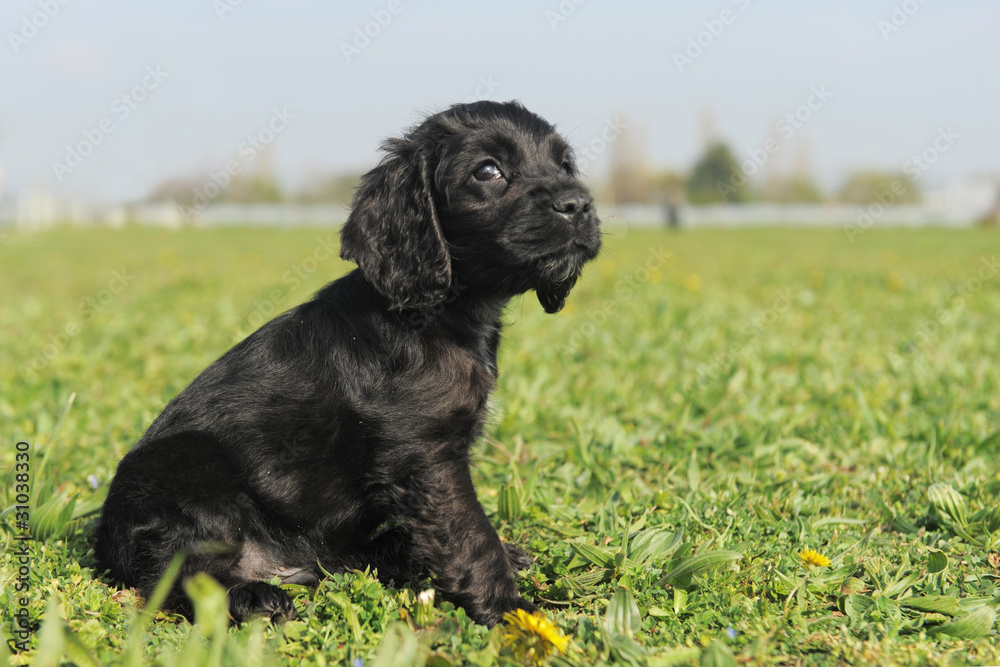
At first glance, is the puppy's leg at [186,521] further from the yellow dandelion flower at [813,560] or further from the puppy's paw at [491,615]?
the yellow dandelion flower at [813,560]

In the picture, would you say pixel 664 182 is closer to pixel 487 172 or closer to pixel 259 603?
pixel 487 172

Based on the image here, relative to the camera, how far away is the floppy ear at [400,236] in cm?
271

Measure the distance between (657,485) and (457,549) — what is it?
4.64 ft

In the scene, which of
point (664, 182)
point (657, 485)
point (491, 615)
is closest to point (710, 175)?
point (664, 182)

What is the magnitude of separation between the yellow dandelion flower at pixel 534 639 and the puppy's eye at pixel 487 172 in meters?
1.43

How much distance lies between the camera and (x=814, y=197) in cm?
6794

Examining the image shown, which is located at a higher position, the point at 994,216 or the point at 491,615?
the point at 994,216

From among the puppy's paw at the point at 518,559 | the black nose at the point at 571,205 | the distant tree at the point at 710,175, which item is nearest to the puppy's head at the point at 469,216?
the black nose at the point at 571,205

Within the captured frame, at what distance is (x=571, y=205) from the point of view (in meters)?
2.68

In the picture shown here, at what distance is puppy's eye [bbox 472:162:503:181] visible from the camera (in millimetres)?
2832

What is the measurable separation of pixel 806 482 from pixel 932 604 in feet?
3.84

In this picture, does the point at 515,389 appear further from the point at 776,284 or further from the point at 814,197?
the point at 814,197

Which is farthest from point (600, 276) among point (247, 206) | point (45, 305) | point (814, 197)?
point (814, 197)

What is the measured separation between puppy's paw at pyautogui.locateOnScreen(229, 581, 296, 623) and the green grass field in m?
0.07
